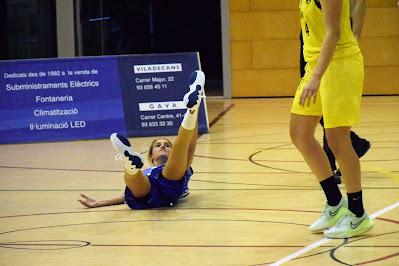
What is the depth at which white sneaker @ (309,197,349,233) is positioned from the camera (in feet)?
17.1

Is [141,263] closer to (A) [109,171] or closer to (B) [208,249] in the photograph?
(B) [208,249]

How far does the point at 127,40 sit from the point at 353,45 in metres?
14.0

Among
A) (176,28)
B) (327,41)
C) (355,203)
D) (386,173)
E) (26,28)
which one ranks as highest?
(327,41)

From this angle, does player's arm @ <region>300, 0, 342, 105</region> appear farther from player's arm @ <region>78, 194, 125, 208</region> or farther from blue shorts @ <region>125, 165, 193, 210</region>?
player's arm @ <region>78, 194, 125, 208</region>

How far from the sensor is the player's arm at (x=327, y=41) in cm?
480

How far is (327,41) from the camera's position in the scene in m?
4.81

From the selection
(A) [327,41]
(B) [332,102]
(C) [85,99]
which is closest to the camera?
→ (A) [327,41]

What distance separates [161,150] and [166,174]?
0.43 meters

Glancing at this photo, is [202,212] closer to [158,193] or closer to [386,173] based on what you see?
[158,193]

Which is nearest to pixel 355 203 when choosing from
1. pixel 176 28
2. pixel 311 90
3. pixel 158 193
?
pixel 311 90

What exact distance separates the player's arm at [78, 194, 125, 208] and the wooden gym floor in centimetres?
4

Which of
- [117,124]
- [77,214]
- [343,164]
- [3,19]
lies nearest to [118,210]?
[77,214]

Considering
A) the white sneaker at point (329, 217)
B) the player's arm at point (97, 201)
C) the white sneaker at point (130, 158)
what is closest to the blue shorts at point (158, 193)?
the player's arm at point (97, 201)

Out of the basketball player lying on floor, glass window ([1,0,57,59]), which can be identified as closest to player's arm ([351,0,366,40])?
the basketball player lying on floor
